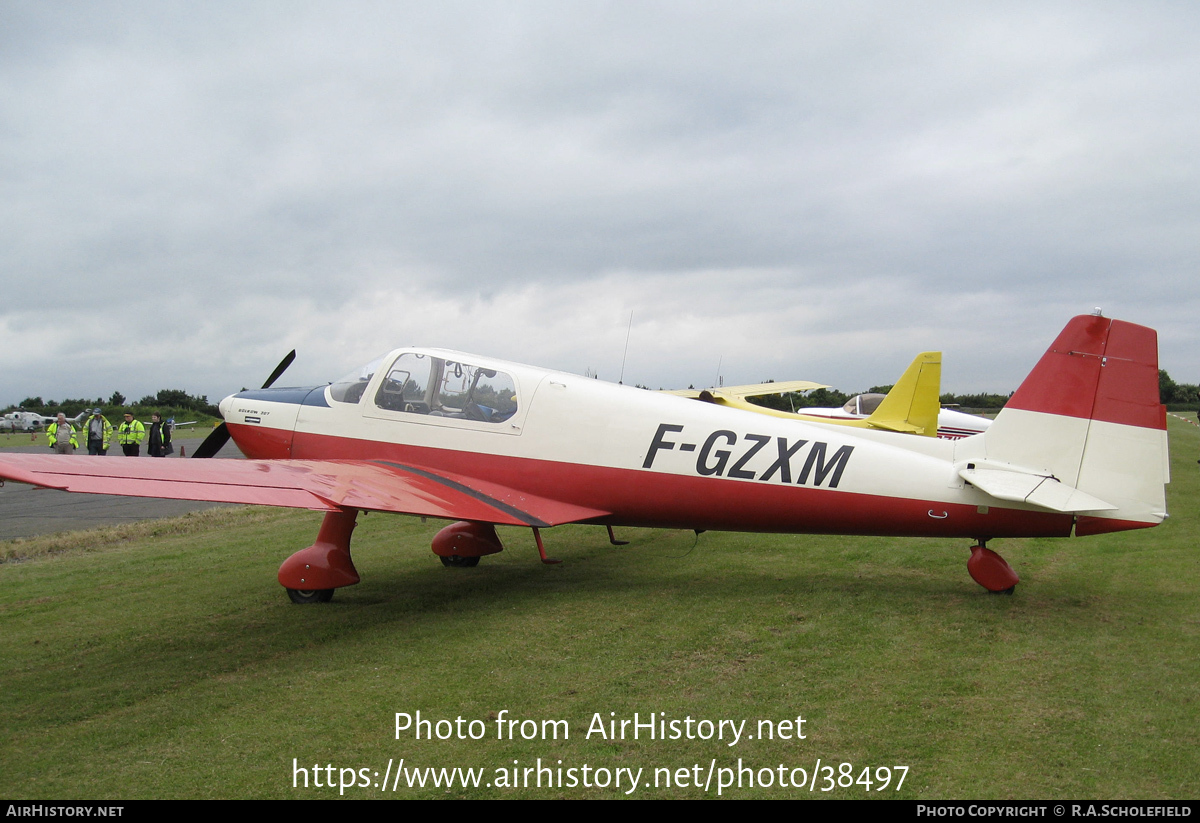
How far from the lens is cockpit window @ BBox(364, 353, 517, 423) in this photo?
6.91 m

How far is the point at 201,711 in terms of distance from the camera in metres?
4.16

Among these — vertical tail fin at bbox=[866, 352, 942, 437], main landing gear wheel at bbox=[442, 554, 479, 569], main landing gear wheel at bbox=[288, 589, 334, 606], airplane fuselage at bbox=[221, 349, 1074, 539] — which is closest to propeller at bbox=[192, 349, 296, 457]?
airplane fuselage at bbox=[221, 349, 1074, 539]

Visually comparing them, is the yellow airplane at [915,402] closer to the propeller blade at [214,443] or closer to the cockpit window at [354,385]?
the cockpit window at [354,385]

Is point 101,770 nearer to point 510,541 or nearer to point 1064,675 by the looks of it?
point 1064,675

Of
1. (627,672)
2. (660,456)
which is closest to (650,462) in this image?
(660,456)

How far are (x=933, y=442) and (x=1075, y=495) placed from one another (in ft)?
3.74

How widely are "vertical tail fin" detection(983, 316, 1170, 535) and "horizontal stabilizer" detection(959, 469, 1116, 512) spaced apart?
78 mm

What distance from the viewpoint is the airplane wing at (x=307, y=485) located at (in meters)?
4.91

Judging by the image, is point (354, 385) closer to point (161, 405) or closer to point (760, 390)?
point (760, 390)

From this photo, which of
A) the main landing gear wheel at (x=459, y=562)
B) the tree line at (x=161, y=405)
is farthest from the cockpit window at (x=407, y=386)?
the tree line at (x=161, y=405)

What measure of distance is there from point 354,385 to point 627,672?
4.24 metres

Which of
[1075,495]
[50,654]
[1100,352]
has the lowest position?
[50,654]

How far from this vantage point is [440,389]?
7043 millimetres
